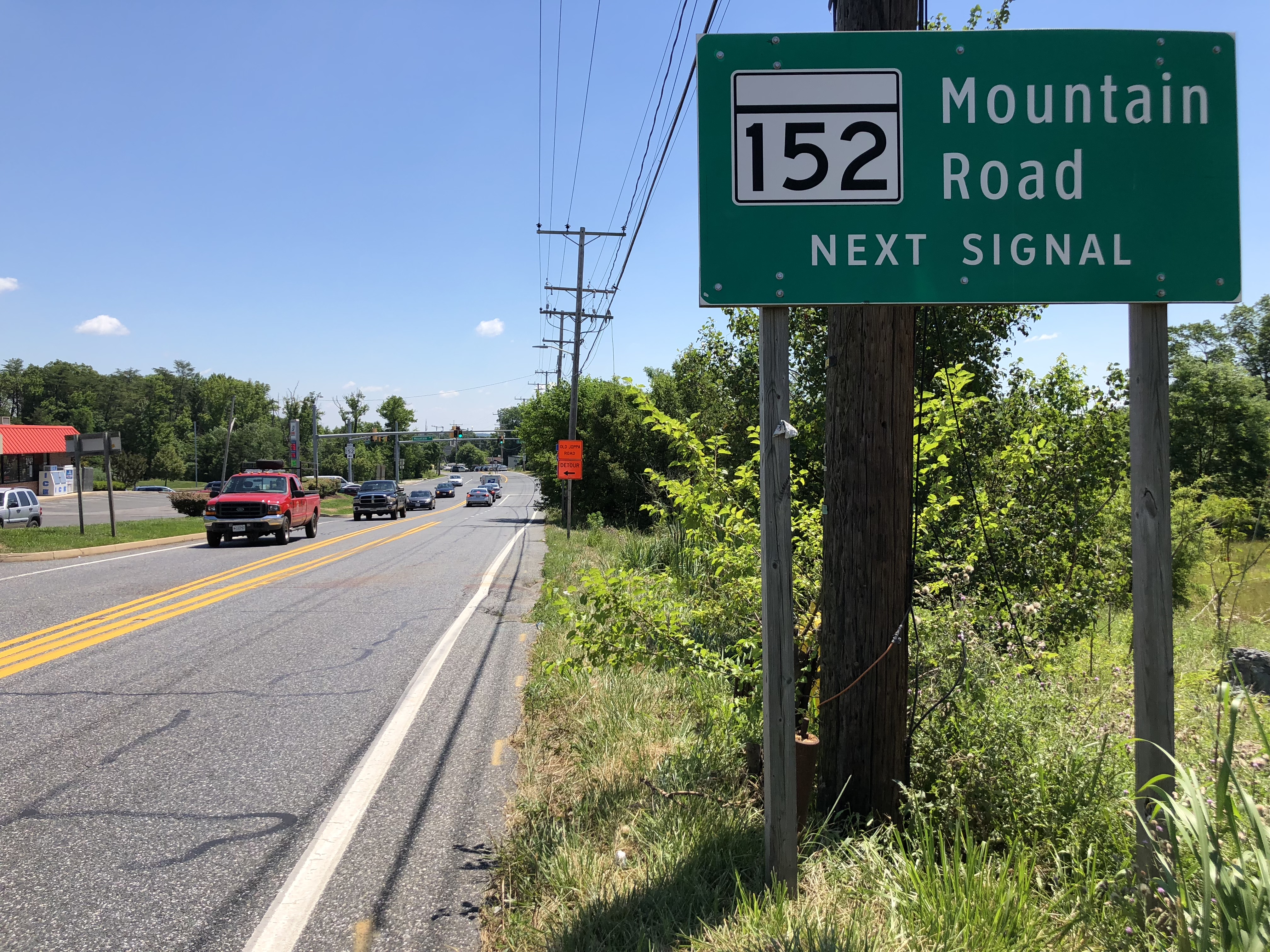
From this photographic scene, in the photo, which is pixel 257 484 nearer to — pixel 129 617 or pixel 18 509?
pixel 129 617

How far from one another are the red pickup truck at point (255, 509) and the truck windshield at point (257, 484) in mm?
12

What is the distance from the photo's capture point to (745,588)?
4.52 m

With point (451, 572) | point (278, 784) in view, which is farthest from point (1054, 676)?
point (451, 572)

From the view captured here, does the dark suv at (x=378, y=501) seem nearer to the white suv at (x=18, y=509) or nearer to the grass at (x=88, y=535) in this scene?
the grass at (x=88, y=535)

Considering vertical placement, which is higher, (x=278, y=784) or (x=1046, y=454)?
(x=1046, y=454)

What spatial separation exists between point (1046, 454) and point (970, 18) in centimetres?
663

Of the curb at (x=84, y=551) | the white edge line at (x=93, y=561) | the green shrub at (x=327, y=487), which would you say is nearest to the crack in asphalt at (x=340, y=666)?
the white edge line at (x=93, y=561)

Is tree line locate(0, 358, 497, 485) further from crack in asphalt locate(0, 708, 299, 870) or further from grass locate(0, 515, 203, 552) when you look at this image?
crack in asphalt locate(0, 708, 299, 870)

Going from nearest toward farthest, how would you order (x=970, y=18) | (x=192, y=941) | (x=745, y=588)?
(x=192, y=941), (x=745, y=588), (x=970, y=18)

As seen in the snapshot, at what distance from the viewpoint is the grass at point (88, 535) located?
719 inches

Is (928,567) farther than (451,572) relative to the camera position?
No

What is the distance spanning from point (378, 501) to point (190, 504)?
28.3ft

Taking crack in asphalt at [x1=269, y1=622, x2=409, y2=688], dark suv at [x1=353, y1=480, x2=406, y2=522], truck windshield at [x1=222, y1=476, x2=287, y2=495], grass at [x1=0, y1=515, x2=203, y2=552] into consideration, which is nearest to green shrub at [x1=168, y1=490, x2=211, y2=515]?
dark suv at [x1=353, y1=480, x2=406, y2=522]

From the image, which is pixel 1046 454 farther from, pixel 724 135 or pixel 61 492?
pixel 61 492
